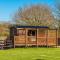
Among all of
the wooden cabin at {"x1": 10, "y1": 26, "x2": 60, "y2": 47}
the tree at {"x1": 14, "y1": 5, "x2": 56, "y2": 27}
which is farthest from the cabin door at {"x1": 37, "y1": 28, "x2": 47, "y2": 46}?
the tree at {"x1": 14, "y1": 5, "x2": 56, "y2": 27}

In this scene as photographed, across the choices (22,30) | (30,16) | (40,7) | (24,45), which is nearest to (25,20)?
(30,16)

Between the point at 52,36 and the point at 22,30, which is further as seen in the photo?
the point at 22,30

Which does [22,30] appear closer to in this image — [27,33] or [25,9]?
[27,33]

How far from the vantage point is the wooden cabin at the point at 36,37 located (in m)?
29.2

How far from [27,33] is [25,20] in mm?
18051

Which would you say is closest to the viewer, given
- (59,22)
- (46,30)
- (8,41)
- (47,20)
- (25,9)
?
(8,41)

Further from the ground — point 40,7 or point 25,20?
point 40,7

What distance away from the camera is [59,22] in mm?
46125

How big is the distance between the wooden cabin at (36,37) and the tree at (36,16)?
52.7 ft

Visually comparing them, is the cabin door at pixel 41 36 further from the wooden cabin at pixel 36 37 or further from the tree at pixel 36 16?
the tree at pixel 36 16

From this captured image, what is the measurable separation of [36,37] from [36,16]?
66.6 feet

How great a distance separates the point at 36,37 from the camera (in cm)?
2986

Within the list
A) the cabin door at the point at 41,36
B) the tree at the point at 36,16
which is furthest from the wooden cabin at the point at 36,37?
the tree at the point at 36,16

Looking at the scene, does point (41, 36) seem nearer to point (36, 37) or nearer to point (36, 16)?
point (36, 37)
